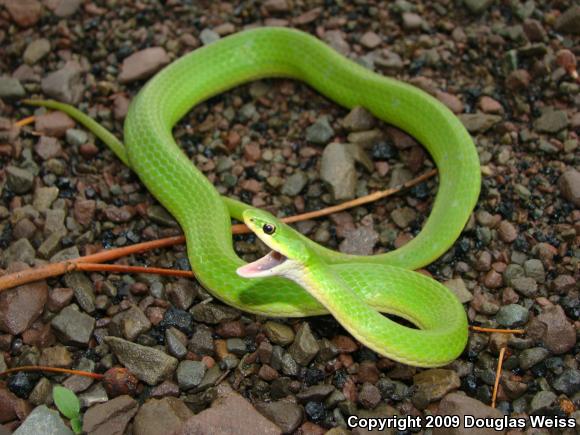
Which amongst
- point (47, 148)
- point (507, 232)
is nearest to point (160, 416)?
point (47, 148)

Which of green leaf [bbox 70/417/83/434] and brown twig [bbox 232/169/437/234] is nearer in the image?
green leaf [bbox 70/417/83/434]

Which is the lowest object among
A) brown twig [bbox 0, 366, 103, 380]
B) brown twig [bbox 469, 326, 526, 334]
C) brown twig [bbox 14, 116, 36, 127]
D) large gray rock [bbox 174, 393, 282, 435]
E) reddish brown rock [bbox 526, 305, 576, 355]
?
brown twig [bbox 0, 366, 103, 380]

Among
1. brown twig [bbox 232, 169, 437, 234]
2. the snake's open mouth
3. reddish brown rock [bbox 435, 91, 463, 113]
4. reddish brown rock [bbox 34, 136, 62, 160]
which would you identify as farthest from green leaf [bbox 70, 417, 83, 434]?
reddish brown rock [bbox 435, 91, 463, 113]

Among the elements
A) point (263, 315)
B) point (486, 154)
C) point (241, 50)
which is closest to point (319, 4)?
point (241, 50)

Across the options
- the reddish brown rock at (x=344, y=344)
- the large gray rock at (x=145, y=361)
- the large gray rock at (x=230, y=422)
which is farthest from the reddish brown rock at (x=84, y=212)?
the reddish brown rock at (x=344, y=344)

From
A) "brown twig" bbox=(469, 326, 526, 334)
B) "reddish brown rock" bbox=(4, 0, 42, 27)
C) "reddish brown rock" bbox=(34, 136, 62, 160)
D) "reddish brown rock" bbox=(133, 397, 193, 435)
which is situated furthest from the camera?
"reddish brown rock" bbox=(4, 0, 42, 27)

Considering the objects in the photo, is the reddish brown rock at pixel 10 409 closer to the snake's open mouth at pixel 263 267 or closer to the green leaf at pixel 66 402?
the green leaf at pixel 66 402

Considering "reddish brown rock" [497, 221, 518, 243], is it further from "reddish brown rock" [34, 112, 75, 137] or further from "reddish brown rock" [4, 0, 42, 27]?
"reddish brown rock" [4, 0, 42, 27]
